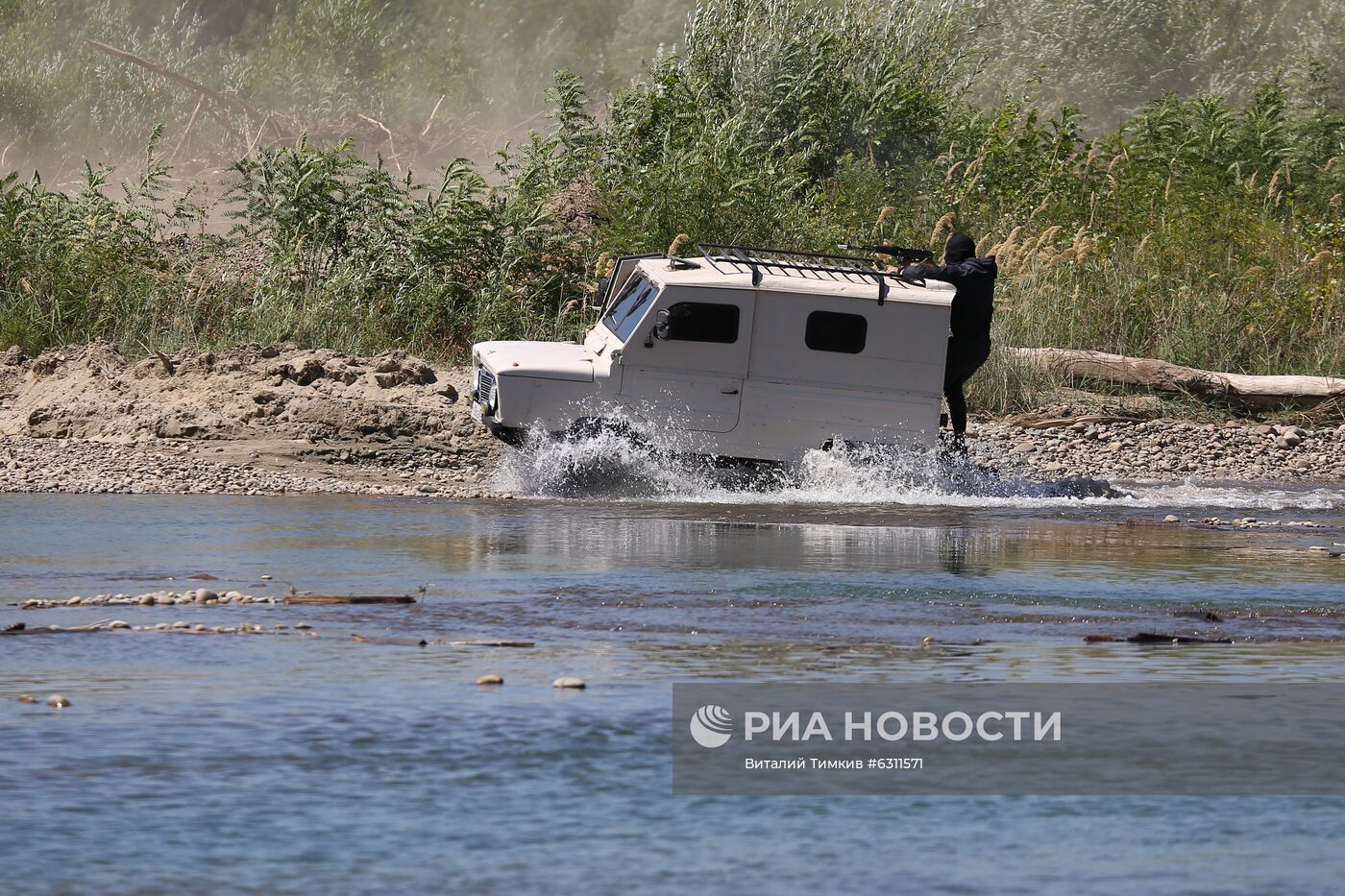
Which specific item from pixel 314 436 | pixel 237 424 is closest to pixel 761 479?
pixel 314 436

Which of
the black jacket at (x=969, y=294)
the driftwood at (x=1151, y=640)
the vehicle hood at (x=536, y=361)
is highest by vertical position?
the black jacket at (x=969, y=294)

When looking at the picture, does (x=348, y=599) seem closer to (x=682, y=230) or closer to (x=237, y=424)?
(x=237, y=424)

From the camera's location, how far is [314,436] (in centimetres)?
1684

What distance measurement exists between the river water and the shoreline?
145cm

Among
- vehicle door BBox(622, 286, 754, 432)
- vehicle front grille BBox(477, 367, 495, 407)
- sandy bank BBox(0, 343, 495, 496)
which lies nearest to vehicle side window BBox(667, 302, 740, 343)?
vehicle door BBox(622, 286, 754, 432)

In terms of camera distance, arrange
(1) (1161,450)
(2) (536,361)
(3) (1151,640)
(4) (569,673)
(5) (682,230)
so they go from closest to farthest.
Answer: (4) (569,673), (3) (1151,640), (2) (536,361), (1) (1161,450), (5) (682,230)

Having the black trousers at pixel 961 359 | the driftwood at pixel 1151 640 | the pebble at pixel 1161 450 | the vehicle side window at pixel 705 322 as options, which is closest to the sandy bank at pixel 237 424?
the vehicle side window at pixel 705 322

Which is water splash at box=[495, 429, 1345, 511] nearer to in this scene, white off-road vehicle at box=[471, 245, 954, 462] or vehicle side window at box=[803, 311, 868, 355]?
white off-road vehicle at box=[471, 245, 954, 462]

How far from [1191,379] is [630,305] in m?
7.80

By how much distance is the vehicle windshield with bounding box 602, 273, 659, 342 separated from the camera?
14.8 metres

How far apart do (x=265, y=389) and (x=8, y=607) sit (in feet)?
27.0

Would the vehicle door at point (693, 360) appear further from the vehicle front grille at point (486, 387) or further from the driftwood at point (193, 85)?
the driftwood at point (193, 85)

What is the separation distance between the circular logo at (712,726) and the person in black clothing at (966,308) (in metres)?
8.25

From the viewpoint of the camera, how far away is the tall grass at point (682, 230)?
20891mm
